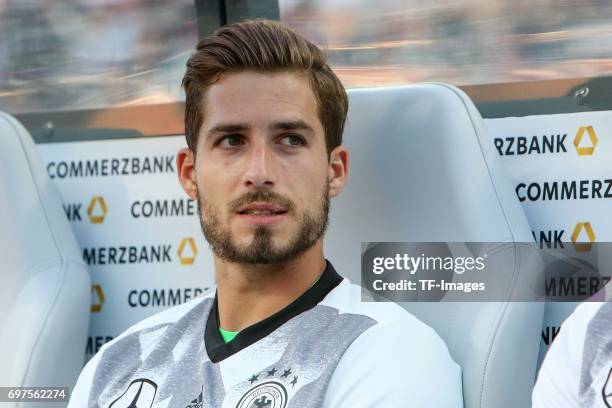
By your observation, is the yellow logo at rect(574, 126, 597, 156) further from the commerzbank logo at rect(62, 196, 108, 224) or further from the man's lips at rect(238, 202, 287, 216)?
the commerzbank logo at rect(62, 196, 108, 224)

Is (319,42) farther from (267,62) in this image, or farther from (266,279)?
(266,279)

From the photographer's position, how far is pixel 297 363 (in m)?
1.74

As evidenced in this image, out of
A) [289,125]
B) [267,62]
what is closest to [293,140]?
[289,125]

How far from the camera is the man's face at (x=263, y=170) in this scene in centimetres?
183

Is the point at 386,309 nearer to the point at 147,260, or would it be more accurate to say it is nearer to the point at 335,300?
the point at 335,300

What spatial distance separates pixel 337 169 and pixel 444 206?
0.65 ft

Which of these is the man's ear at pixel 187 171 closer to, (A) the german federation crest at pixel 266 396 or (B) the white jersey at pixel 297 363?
(B) the white jersey at pixel 297 363

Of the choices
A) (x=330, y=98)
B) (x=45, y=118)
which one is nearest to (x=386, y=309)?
(x=330, y=98)

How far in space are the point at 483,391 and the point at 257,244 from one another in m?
0.44

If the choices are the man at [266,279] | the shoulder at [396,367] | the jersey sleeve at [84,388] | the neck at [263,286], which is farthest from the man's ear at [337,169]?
the jersey sleeve at [84,388]

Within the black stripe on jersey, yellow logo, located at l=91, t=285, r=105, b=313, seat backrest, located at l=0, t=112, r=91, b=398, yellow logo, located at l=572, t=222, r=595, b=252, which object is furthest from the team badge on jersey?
yellow logo, located at l=572, t=222, r=595, b=252

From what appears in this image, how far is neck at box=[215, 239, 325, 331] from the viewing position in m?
1.88

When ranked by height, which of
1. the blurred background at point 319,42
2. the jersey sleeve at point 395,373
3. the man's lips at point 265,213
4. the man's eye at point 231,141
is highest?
the blurred background at point 319,42

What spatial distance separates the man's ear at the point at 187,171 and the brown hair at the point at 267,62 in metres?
0.06
